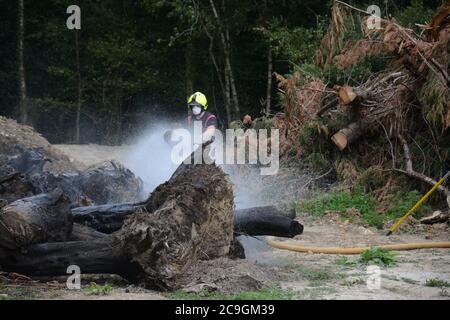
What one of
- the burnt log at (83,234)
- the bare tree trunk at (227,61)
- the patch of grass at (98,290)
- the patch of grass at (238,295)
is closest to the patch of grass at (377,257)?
the patch of grass at (238,295)

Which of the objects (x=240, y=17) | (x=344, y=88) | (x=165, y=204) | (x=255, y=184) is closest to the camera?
(x=165, y=204)

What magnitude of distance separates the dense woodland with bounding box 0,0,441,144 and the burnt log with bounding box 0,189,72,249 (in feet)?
55.7

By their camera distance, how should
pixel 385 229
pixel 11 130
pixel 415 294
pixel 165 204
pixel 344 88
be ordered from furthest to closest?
pixel 11 130 < pixel 344 88 < pixel 385 229 < pixel 165 204 < pixel 415 294

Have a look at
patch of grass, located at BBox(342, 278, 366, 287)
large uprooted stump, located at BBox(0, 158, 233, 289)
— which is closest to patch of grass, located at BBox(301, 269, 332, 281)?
patch of grass, located at BBox(342, 278, 366, 287)

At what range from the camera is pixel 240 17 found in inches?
945

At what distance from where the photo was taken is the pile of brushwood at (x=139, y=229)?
6574mm

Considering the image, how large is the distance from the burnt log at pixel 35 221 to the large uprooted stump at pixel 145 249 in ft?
0.45

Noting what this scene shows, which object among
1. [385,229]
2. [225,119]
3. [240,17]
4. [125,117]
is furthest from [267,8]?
[385,229]

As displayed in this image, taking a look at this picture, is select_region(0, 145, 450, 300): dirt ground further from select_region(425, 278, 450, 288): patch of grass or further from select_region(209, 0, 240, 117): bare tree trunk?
select_region(209, 0, 240, 117): bare tree trunk

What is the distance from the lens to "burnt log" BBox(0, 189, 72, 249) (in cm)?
658

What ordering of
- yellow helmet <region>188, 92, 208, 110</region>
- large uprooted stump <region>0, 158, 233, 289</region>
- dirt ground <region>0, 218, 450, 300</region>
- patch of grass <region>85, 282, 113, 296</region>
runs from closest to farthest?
patch of grass <region>85, 282, 113, 296</region>
dirt ground <region>0, 218, 450, 300</region>
large uprooted stump <region>0, 158, 233, 289</region>
yellow helmet <region>188, 92, 208, 110</region>

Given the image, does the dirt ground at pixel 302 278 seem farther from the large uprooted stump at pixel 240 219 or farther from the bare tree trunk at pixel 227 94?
the bare tree trunk at pixel 227 94

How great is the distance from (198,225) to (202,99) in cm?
612

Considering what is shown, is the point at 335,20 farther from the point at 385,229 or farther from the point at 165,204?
the point at 165,204
